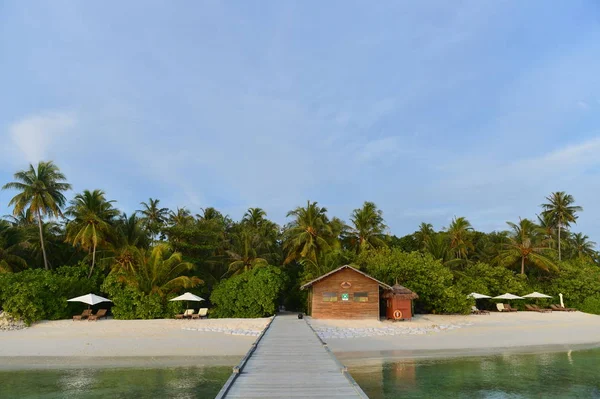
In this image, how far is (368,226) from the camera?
35.2 m

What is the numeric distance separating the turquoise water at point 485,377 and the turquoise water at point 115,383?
4.44m

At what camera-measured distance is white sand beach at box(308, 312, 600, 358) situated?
1669 cm

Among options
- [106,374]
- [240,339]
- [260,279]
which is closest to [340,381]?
[106,374]

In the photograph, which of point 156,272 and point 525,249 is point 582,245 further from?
point 156,272

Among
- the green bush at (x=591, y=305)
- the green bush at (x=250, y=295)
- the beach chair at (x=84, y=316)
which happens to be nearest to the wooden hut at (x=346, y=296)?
the green bush at (x=250, y=295)

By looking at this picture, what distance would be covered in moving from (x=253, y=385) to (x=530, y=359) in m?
12.4

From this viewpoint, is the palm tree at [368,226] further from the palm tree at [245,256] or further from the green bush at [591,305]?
the green bush at [591,305]

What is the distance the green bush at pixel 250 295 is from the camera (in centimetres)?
2572

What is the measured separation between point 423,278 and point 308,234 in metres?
9.36

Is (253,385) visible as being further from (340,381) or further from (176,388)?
(176,388)

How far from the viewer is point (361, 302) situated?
23422mm

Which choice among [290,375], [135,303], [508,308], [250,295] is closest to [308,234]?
[250,295]

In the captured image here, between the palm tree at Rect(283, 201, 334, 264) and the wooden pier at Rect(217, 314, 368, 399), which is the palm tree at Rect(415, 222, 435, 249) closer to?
the palm tree at Rect(283, 201, 334, 264)

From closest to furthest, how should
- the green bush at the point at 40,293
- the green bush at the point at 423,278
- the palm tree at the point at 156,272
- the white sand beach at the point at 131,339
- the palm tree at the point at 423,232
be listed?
the white sand beach at the point at 131,339, the green bush at the point at 40,293, the palm tree at the point at 156,272, the green bush at the point at 423,278, the palm tree at the point at 423,232
